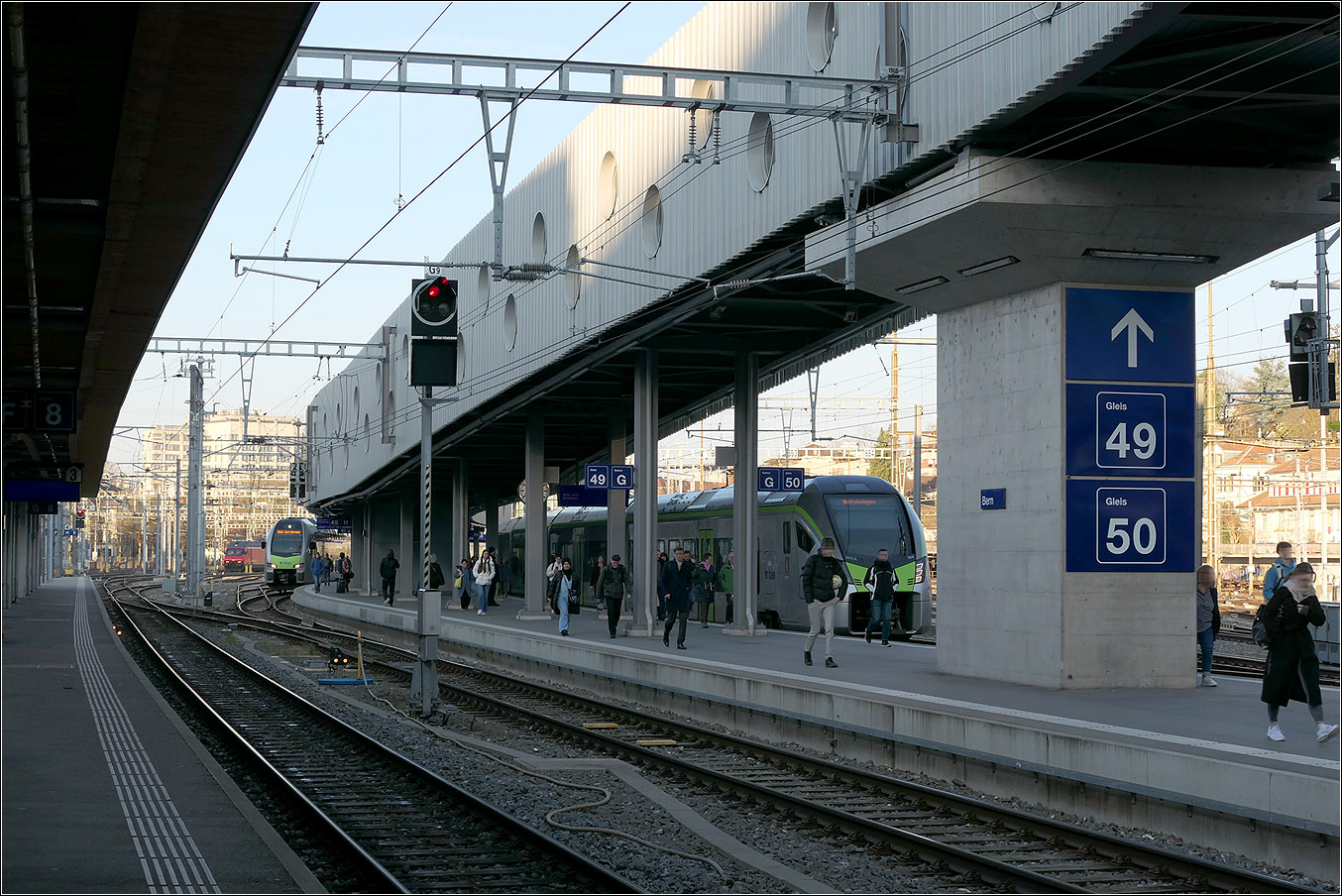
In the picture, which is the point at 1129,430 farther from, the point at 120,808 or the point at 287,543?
the point at 287,543

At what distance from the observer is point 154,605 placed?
5281cm

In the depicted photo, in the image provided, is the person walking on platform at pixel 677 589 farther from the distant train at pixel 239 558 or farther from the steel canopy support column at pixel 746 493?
the distant train at pixel 239 558

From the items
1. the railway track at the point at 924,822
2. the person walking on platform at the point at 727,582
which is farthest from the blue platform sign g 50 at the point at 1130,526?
the person walking on platform at the point at 727,582

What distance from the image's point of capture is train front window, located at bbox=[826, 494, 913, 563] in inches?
1158

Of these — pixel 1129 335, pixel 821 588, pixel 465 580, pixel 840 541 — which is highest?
pixel 1129 335

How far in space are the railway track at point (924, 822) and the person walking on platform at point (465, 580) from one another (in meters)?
23.5

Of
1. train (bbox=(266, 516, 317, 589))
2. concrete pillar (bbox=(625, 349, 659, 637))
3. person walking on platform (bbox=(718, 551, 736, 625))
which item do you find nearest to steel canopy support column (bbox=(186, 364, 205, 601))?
person walking on platform (bbox=(718, 551, 736, 625))

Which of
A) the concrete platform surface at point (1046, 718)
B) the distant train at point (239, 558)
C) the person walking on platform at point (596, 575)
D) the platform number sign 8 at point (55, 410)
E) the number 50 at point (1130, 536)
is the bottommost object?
the distant train at point (239, 558)

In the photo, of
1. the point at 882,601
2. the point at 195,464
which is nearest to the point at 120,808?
the point at 882,601

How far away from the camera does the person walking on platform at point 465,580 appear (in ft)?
136

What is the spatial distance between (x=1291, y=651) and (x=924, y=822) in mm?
3384

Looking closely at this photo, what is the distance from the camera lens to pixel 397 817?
11.4 m

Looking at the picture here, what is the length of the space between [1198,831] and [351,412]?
51.7 m

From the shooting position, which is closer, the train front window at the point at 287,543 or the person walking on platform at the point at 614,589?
the person walking on platform at the point at 614,589
